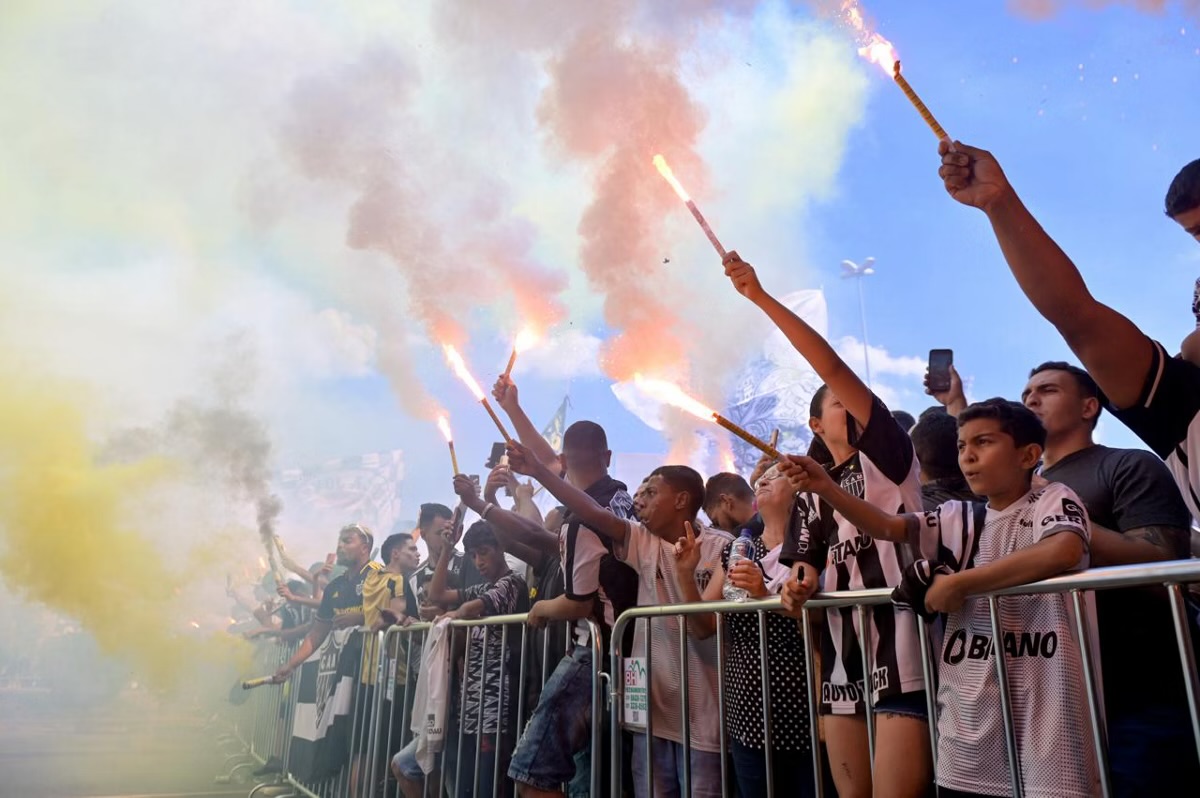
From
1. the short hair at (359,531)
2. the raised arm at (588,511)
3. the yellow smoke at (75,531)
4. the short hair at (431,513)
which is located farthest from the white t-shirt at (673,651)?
the yellow smoke at (75,531)

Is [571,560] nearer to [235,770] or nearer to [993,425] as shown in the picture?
[993,425]

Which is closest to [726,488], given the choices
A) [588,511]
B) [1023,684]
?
[588,511]

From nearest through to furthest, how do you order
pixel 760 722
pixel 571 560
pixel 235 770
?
pixel 760 722, pixel 571 560, pixel 235 770

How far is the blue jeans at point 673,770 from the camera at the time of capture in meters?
3.23

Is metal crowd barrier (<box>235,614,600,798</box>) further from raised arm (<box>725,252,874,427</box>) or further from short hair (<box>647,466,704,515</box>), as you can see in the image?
raised arm (<box>725,252,874,427</box>)

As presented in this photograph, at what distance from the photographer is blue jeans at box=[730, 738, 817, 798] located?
9.59 ft

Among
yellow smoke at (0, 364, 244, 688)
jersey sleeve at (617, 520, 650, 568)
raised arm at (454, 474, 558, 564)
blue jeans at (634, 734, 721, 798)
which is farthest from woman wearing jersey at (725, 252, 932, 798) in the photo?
yellow smoke at (0, 364, 244, 688)

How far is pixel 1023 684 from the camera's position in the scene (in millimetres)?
2186

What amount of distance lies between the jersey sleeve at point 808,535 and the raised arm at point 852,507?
27 cm

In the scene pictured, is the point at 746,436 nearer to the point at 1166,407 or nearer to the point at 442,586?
the point at 1166,407

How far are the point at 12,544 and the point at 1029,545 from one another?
733 inches

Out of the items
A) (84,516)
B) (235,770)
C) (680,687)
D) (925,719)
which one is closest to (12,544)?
(84,516)

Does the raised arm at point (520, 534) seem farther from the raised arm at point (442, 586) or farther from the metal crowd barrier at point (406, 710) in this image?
the raised arm at point (442, 586)

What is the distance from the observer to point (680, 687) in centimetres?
336
